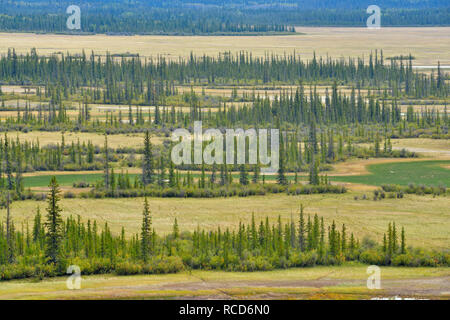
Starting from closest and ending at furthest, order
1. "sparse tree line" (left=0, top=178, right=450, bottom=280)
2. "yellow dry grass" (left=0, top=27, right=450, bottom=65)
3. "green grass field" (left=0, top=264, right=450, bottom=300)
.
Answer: "green grass field" (left=0, top=264, right=450, bottom=300) < "sparse tree line" (left=0, top=178, right=450, bottom=280) < "yellow dry grass" (left=0, top=27, right=450, bottom=65)

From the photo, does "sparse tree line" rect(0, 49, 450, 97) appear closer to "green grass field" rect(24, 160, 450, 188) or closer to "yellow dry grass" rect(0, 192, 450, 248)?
"green grass field" rect(24, 160, 450, 188)

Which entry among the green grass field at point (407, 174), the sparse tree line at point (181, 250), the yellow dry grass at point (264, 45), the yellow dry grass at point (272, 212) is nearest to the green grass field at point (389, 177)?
the green grass field at point (407, 174)

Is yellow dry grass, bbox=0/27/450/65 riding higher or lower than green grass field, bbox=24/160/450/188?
higher

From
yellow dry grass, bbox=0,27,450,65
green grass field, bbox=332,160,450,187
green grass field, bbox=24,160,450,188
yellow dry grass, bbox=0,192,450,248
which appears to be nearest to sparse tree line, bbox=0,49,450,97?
yellow dry grass, bbox=0,27,450,65

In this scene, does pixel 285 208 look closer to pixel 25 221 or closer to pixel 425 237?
pixel 425 237

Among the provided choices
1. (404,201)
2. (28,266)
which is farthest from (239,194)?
(28,266)

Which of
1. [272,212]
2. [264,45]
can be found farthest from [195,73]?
[272,212]
